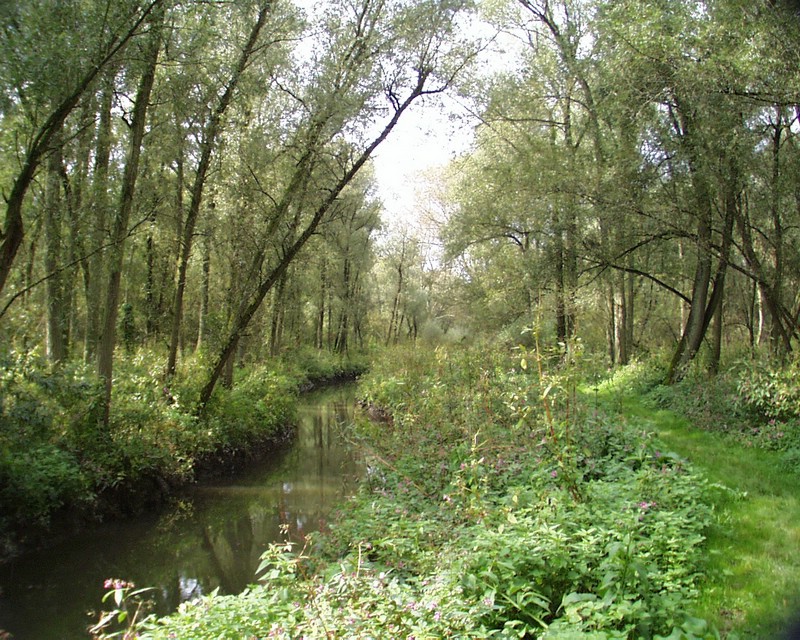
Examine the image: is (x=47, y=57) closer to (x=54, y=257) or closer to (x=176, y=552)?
(x=54, y=257)

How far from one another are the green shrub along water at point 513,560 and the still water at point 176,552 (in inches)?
46.7

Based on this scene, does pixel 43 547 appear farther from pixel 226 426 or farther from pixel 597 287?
pixel 597 287

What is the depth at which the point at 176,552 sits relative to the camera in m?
7.93

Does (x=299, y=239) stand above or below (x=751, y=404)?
above

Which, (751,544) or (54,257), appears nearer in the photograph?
(751,544)

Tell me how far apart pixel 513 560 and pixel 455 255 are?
1591 cm

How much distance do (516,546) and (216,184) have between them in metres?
11.3

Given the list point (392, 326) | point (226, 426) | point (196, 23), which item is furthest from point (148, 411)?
point (392, 326)

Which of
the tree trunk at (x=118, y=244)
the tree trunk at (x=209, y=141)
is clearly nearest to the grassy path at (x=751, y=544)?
the tree trunk at (x=118, y=244)

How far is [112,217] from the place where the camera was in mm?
11203

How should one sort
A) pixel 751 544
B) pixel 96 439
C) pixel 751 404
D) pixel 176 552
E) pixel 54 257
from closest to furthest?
pixel 751 544 → pixel 176 552 → pixel 751 404 → pixel 96 439 → pixel 54 257

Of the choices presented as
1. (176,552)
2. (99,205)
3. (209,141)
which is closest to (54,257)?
(99,205)

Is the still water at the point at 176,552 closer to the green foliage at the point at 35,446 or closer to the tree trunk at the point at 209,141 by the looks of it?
the green foliage at the point at 35,446

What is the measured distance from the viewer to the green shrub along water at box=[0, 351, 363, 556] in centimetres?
735
